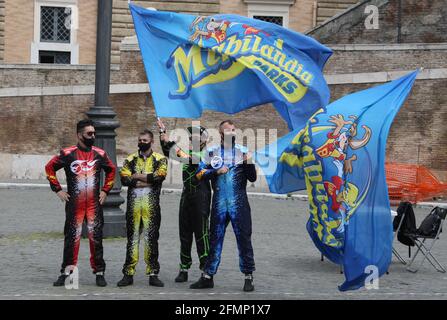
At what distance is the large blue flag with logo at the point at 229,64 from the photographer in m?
11.7

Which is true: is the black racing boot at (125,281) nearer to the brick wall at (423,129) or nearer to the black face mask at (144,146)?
the black face mask at (144,146)

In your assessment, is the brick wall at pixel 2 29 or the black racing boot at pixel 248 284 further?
the brick wall at pixel 2 29

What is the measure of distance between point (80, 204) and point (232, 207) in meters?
1.48

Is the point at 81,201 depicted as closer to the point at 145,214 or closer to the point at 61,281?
the point at 145,214

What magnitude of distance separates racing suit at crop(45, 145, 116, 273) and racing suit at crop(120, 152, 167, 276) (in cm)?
30

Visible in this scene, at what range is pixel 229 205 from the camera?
416 inches

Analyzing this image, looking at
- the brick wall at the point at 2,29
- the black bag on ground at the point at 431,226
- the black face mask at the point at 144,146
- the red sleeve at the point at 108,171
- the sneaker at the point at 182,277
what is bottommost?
the sneaker at the point at 182,277

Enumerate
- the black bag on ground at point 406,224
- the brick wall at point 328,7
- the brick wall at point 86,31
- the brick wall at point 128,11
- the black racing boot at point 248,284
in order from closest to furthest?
the black racing boot at point 248,284, the black bag on ground at point 406,224, the brick wall at point 128,11, the brick wall at point 86,31, the brick wall at point 328,7

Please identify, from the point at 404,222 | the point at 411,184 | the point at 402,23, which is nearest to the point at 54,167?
the point at 404,222

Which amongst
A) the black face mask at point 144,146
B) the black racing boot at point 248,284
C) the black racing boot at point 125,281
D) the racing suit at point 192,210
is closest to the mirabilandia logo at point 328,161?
the black racing boot at point 248,284

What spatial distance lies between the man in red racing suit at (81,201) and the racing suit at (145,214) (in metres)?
0.29

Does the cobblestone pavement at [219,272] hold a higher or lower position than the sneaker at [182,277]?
lower

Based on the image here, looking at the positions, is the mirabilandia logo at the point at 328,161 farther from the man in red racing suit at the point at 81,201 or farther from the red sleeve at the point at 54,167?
the red sleeve at the point at 54,167

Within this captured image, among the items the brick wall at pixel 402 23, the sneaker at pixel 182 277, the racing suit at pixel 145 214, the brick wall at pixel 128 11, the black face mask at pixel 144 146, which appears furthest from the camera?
the brick wall at pixel 128 11
